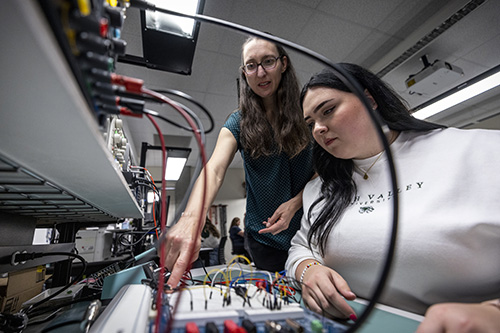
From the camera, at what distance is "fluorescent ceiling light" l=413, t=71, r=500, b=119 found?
283 cm

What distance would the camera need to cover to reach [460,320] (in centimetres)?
31

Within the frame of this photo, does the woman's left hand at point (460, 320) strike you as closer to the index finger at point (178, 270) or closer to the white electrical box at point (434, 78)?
the index finger at point (178, 270)

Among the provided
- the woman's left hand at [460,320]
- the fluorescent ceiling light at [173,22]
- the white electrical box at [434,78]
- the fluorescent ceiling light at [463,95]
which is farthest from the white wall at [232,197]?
the woman's left hand at [460,320]

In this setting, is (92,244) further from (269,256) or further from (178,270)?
(178,270)

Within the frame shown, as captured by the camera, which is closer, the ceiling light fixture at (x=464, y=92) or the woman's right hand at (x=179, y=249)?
the woman's right hand at (x=179, y=249)

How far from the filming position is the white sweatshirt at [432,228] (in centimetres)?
54

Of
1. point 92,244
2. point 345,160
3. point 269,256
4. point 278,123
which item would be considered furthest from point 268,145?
point 92,244

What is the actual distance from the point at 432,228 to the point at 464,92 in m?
3.51

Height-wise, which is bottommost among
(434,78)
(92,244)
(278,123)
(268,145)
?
(92,244)

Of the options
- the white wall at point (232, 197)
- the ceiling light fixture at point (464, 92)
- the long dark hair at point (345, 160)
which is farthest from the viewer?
the white wall at point (232, 197)

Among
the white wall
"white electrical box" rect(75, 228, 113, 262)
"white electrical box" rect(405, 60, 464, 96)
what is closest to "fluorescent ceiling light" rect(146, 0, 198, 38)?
"white electrical box" rect(75, 228, 113, 262)

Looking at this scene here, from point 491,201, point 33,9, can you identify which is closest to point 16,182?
point 33,9

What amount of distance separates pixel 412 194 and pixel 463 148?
18 cm

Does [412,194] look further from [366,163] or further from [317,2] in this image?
[317,2]
